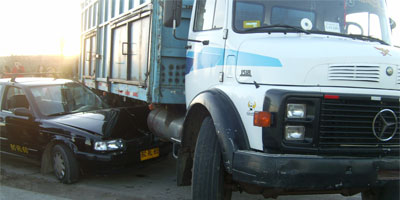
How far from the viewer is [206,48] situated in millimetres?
4211

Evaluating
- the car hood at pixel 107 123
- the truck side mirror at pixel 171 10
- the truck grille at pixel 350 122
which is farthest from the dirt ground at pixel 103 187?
the truck side mirror at pixel 171 10

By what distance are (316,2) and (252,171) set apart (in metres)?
1.85

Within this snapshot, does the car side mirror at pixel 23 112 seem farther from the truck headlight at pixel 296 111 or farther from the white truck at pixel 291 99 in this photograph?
the truck headlight at pixel 296 111

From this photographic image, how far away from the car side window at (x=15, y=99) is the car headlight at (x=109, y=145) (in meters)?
1.80

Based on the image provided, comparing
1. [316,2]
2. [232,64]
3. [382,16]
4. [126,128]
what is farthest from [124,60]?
[382,16]

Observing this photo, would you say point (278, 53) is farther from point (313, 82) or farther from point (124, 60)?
point (124, 60)

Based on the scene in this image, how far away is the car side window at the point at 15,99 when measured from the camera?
6.12m

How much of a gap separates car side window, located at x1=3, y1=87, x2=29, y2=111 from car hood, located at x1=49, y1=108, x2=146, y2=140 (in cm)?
81

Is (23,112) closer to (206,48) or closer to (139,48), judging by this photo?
(139,48)

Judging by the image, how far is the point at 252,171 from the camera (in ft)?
9.90

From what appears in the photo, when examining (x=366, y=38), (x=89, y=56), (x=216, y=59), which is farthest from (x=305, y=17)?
(x=89, y=56)

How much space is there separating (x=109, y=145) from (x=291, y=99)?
3034mm

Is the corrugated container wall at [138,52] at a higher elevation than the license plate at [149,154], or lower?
higher

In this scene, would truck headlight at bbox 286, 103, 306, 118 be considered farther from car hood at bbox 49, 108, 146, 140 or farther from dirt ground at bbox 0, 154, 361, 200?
car hood at bbox 49, 108, 146, 140
